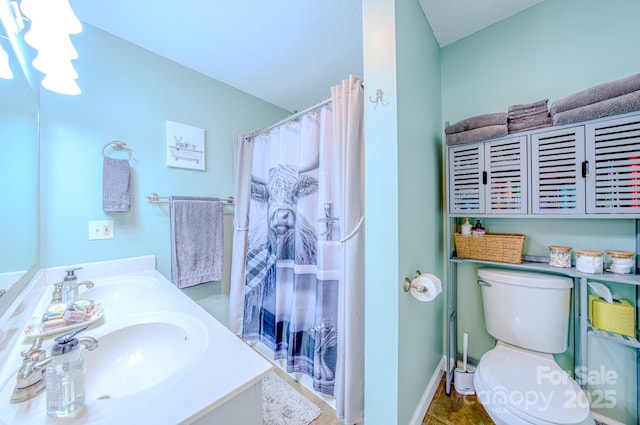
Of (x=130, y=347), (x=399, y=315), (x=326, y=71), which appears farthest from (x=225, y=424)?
(x=326, y=71)

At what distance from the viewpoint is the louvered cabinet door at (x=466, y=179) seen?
4.27 feet

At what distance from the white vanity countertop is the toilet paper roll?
0.71 meters

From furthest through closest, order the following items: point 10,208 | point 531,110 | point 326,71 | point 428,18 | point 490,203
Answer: point 326,71, point 428,18, point 490,203, point 531,110, point 10,208

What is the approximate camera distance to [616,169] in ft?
3.22

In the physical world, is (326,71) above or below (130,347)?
above

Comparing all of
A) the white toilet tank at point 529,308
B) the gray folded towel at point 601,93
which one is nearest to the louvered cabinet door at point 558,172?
the gray folded towel at point 601,93

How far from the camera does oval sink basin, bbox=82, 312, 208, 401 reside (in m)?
0.76

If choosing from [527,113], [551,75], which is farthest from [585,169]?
[551,75]

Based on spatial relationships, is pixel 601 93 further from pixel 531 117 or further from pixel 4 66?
pixel 4 66

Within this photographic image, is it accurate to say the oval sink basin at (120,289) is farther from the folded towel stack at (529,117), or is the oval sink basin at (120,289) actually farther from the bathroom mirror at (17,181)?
the folded towel stack at (529,117)

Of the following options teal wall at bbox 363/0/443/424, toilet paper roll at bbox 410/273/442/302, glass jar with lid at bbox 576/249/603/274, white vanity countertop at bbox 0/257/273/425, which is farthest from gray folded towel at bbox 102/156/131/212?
glass jar with lid at bbox 576/249/603/274

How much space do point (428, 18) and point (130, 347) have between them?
2.28m

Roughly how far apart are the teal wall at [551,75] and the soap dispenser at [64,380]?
6.18 feet

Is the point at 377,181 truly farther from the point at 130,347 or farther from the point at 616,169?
the point at 130,347
